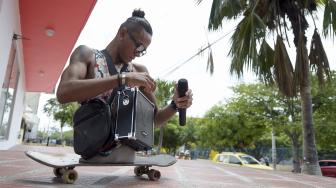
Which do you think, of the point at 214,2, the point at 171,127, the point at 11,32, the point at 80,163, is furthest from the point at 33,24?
the point at 171,127

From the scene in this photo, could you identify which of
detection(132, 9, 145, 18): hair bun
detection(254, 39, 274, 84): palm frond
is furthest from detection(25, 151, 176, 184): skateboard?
detection(254, 39, 274, 84): palm frond

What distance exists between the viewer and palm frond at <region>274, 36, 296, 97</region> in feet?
22.1

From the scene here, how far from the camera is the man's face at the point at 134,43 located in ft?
6.08

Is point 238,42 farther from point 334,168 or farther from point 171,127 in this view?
point 171,127

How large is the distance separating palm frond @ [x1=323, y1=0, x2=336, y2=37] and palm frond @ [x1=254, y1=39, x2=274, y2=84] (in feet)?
4.68

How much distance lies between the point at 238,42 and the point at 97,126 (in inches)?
234

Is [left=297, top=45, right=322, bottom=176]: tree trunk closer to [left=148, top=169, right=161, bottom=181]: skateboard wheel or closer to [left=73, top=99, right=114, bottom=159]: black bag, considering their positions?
[left=148, top=169, right=161, bottom=181]: skateboard wheel

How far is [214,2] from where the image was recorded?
26.5 ft

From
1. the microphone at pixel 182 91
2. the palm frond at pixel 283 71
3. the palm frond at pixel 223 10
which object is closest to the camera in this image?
the microphone at pixel 182 91

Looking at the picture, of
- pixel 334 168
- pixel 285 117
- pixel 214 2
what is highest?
pixel 214 2

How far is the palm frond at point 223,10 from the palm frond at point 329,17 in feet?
6.49

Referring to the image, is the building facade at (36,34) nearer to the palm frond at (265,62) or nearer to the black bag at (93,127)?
the black bag at (93,127)

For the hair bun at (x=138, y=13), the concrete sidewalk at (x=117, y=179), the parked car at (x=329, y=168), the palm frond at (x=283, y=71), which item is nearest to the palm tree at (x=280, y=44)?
the palm frond at (x=283, y=71)

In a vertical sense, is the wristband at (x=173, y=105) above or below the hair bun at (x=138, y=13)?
below
